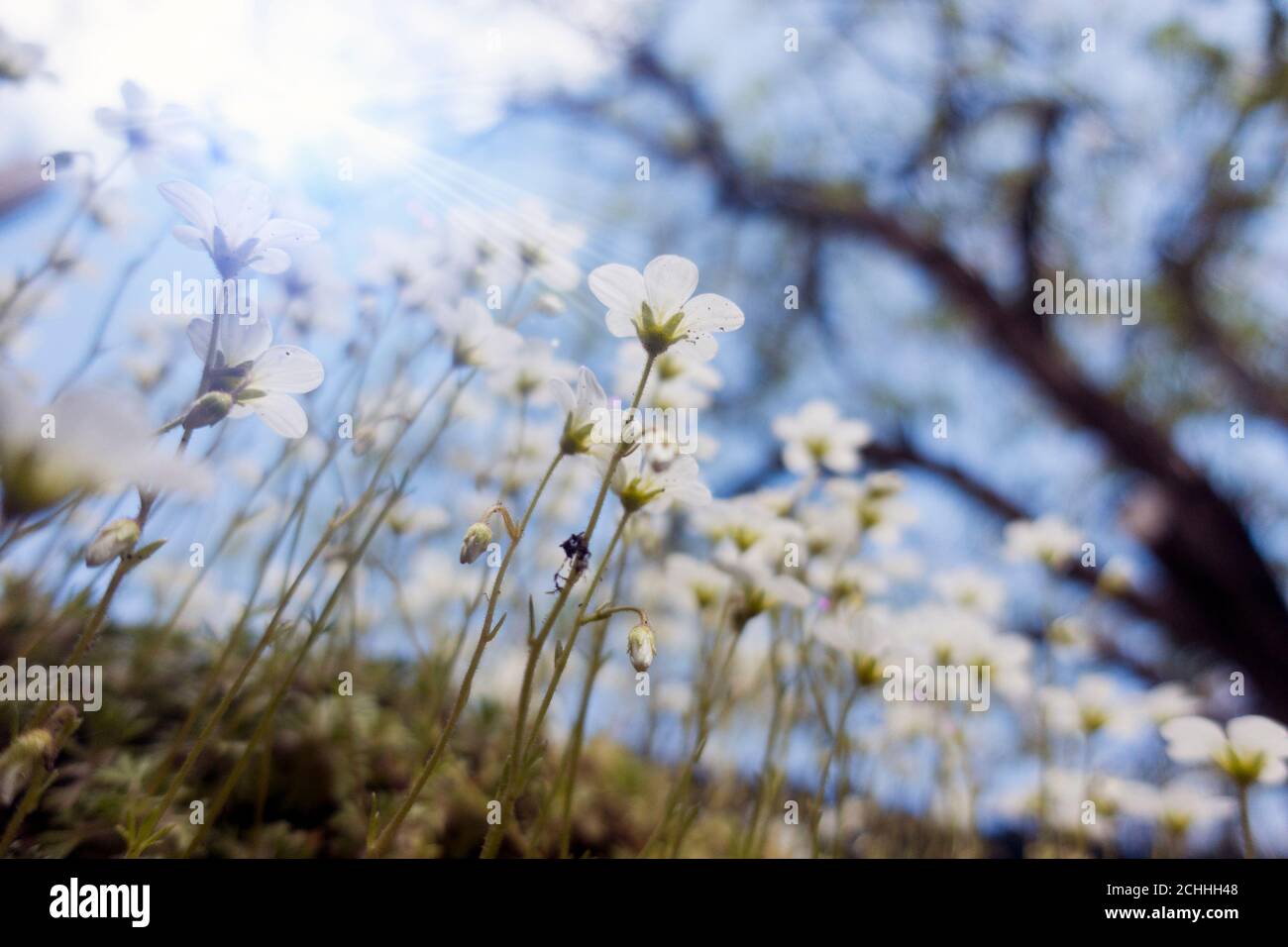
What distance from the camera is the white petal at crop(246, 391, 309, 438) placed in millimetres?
451

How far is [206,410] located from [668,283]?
0.89ft

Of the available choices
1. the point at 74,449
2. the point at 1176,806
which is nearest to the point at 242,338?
the point at 74,449

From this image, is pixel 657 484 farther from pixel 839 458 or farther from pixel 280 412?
pixel 839 458

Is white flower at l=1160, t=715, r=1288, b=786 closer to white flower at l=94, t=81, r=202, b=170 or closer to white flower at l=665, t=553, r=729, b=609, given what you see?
white flower at l=665, t=553, r=729, b=609

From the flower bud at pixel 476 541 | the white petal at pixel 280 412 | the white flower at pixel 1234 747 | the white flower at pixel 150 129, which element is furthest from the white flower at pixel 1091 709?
the white flower at pixel 150 129

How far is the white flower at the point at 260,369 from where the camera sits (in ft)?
1.43

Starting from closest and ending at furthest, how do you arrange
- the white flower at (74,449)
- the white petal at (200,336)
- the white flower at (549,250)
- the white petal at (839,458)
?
1. the white flower at (74,449)
2. the white petal at (200,336)
3. the white flower at (549,250)
4. the white petal at (839,458)

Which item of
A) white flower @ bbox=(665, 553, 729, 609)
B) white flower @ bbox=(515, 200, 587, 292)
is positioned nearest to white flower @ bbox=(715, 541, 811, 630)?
white flower @ bbox=(665, 553, 729, 609)

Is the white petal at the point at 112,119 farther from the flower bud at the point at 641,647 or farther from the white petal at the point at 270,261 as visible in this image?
the flower bud at the point at 641,647

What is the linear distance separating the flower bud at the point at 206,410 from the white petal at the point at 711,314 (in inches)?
10.6

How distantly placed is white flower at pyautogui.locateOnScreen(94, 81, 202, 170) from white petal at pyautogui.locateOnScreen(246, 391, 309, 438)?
390mm

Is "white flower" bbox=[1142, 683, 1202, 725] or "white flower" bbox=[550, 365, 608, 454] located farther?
"white flower" bbox=[1142, 683, 1202, 725]

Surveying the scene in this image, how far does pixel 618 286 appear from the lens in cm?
47

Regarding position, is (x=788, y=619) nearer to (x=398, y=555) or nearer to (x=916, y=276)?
(x=398, y=555)
